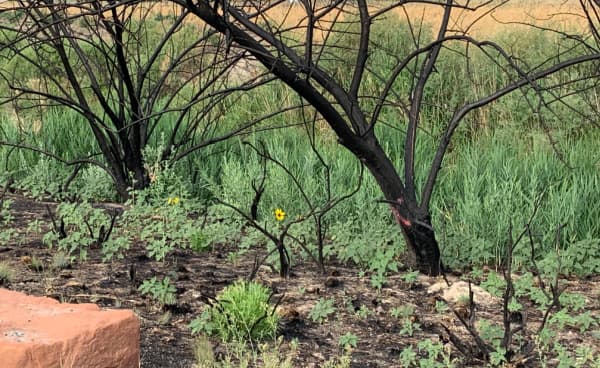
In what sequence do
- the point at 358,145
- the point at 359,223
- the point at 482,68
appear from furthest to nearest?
the point at 482,68 → the point at 359,223 → the point at 358,145

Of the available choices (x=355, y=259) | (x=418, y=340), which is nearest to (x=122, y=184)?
(x=355, y=259)

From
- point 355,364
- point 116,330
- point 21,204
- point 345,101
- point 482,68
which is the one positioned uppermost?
point 482,68

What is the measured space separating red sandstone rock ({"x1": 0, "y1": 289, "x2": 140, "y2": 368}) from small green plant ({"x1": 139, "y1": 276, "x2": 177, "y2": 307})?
69cm

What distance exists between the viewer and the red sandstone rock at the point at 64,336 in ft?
8.41

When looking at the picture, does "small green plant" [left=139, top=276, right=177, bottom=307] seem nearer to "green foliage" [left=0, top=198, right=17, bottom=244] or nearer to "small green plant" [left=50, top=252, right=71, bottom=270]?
"small green plant" [left=50, top=252, right=71, bottom=270]

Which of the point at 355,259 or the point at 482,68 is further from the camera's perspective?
the point at 482,68

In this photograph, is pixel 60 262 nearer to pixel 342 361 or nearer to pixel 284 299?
pixel 284 299

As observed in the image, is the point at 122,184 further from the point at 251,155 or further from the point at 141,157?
the point at 251,155

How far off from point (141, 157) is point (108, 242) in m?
1.68

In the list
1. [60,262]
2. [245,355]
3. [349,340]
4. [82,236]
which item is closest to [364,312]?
[349,340]

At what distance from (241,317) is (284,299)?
0.46 meters

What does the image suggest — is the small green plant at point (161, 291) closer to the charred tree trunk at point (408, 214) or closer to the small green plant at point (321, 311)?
the small green plant at point (321, 311)

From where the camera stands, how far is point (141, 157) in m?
5.90

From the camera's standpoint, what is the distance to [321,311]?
3.53 meters
